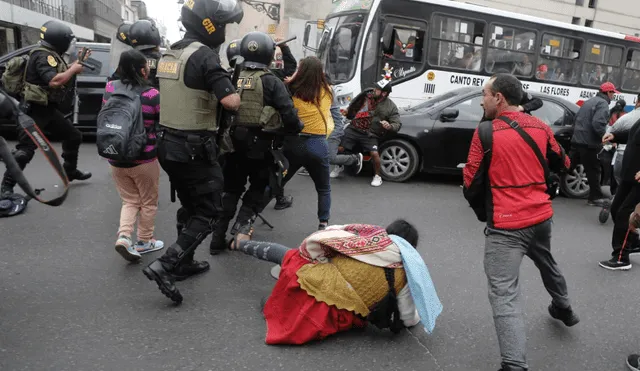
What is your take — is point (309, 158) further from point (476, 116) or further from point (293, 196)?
point (476, 116)

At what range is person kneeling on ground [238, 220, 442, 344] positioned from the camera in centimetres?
296

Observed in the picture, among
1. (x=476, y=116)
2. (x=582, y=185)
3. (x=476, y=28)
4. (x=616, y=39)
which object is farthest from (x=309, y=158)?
(x=616, y=39)

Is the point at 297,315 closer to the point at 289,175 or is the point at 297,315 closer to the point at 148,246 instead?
the point at 148,246

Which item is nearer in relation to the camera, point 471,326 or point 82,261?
point 471,326

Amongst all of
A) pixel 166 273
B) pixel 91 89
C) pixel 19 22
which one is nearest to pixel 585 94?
pixel 91 89

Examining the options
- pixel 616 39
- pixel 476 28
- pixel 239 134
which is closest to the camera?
pixel 239 134

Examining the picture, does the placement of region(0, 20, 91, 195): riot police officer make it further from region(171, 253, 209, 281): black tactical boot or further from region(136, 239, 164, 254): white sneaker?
region(171, 253, 209, 281): black tactical boot

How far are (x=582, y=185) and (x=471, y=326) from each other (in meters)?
5.23

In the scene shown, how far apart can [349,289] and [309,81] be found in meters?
2.09

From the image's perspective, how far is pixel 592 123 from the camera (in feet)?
22.3

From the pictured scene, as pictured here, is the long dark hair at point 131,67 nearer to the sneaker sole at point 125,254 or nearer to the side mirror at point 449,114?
the sneaker sole at point 125,254

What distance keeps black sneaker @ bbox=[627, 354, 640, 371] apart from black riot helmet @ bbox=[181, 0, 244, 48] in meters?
3.14

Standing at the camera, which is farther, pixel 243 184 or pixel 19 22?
pixel 19 22

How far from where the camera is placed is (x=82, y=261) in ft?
13.3
